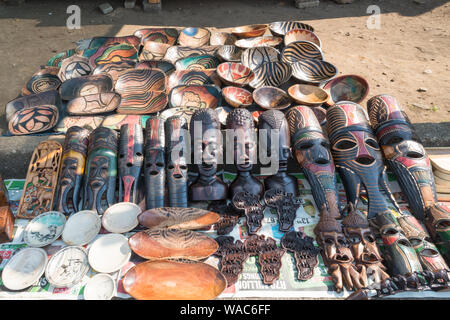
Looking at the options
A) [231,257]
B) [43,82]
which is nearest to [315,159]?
[231,257]

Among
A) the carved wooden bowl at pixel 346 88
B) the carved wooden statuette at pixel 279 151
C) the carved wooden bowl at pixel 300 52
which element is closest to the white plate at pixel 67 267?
the carved wooden statuette at pixel 279 151

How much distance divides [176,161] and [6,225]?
4.14 ft

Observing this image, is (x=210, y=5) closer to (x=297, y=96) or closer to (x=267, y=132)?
(x=297, y=96)

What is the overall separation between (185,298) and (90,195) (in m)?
1.09

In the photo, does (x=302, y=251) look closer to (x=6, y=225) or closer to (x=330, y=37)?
(x=6, y=225)

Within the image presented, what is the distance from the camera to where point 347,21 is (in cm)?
616

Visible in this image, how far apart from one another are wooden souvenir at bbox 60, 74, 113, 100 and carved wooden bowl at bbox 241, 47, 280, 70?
1.75m

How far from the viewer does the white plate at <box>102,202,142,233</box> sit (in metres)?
2.26

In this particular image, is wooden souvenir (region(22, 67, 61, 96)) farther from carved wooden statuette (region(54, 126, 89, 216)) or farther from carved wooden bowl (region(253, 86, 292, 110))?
carved wooden bowl (region(253, 86, 292, 110))

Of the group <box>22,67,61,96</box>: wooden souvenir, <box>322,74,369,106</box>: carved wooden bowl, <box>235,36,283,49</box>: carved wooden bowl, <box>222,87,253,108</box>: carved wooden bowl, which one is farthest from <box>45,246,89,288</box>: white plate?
<box>235,36,283,49</box>: carved wooden bowl

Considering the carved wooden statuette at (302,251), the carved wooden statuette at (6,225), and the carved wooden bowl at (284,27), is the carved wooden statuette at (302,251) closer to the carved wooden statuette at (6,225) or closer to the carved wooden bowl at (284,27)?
the carved wooden statuette at (6,225)

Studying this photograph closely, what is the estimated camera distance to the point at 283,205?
244 centimetres

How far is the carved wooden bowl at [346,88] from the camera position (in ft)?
11.8

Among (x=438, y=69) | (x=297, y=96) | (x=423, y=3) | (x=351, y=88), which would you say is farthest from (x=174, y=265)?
(x=423, y=3)
